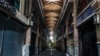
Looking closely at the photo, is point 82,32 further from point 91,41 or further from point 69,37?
point 69,37

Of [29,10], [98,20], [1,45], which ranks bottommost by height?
[1,45]

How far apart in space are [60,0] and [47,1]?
1.83 meters

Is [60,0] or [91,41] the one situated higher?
[60,0]

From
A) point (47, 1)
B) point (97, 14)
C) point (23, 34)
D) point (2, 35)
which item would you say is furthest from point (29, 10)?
point (47, 1)

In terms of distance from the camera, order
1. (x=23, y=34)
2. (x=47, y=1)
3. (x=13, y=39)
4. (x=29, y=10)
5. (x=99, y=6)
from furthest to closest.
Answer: (x=47, y=1) < (x=29, y=10) < (x=23, y=34) < (x=13, y=39) < (x=99, y=6)

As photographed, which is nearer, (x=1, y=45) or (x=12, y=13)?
(x=1, y=45)

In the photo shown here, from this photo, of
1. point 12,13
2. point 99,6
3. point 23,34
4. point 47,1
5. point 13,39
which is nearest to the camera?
point 99,6

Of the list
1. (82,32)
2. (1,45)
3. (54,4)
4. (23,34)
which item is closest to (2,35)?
(1,45)

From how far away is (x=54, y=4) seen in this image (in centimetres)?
2080

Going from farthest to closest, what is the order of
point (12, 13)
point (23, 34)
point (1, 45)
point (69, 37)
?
point (69, 37) < point (23, 34) < point (12, 13) < point (1, 45)

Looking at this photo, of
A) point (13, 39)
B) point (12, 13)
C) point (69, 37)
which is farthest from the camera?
point (69, 37)

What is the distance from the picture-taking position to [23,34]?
35.8 feet

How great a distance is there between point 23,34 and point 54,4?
36.0ft

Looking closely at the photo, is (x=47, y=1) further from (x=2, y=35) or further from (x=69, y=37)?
(x=2, y=35)
